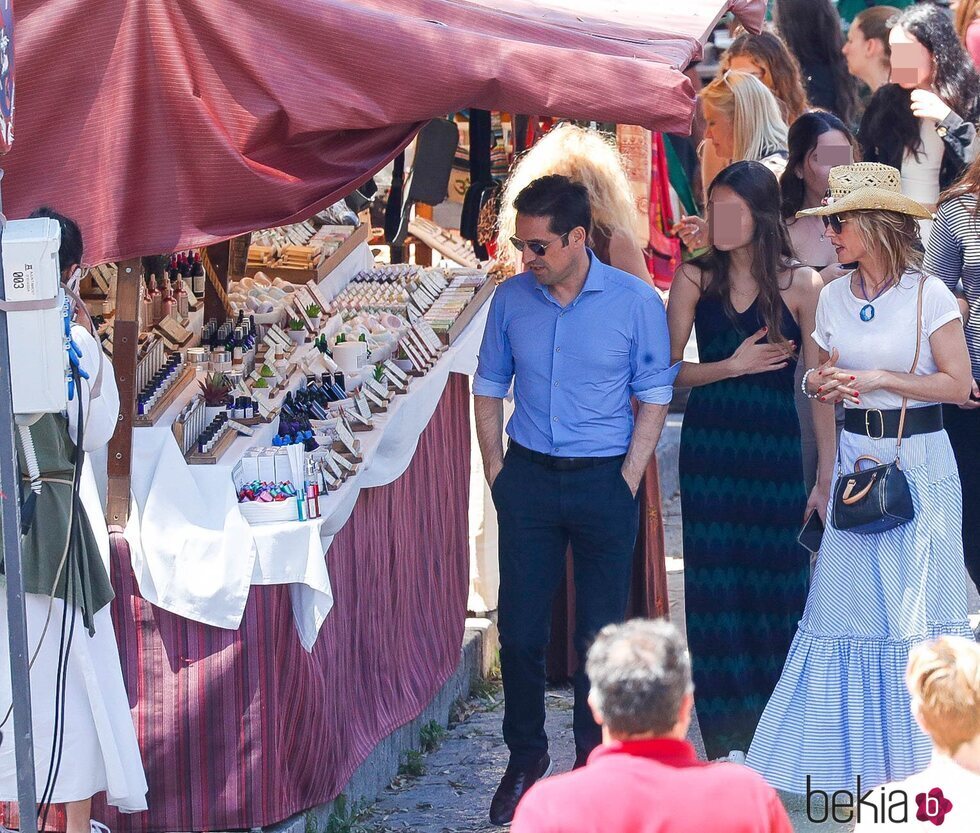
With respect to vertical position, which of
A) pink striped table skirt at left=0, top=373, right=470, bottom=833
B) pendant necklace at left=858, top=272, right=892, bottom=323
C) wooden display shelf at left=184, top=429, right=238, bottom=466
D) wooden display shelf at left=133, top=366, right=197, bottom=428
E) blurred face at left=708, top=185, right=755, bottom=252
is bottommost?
pink striped table skirt at left=0, top=373, right=470, bottom=833

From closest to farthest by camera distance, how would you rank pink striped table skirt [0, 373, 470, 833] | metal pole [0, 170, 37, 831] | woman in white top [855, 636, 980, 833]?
woman in white top [855, 636, 980, 833] → metal pole [0, 170, 37, 831] → pink striped table skirt [0, 373, 470, 833]

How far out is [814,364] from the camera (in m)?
4.59

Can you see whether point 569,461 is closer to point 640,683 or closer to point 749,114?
point 640,683

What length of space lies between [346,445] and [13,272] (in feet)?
6.07

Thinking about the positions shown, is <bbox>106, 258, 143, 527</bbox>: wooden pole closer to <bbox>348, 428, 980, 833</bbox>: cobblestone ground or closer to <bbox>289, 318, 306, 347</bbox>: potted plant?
<bbox>348, 428, 980, 833</bbox>: cobblestone ground

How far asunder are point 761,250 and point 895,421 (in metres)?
0.65

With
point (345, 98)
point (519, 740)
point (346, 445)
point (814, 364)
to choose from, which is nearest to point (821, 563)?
point (814, 364)

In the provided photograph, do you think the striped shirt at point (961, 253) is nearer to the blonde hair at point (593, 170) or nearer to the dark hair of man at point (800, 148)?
the dark hair of man at point (800, 148)

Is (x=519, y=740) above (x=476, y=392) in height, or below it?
below

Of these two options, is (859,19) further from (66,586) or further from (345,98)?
(66,586)

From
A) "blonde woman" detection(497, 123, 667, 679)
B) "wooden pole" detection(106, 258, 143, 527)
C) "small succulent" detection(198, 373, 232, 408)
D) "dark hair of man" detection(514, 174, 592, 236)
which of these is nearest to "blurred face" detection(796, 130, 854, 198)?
"blonde woman" detection(497, 123, 667, 679)

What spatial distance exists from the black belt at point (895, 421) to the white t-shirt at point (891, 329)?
2 cm

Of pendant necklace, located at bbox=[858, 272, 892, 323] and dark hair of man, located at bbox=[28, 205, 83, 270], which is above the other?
dark hair of man, located at bbox=[28, 205, 83, 270]

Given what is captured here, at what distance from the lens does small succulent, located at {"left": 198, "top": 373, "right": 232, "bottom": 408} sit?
15.0ft
